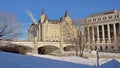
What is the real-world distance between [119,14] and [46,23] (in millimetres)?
50221

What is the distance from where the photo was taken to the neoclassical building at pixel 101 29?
90.8m

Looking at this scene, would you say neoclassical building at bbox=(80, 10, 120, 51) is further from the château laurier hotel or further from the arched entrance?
the arched entrance

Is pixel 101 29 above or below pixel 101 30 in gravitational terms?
above

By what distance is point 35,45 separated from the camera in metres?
77.8

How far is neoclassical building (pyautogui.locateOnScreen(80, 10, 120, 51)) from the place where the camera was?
90.8 m

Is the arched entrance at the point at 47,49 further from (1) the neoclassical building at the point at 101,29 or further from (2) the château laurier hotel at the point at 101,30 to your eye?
(1) the neoclassical building at the point at 101,29

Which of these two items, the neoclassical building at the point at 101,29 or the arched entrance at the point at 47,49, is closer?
the neoclassical building at the point at 101,29

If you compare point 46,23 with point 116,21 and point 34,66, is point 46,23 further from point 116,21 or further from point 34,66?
point 34,66

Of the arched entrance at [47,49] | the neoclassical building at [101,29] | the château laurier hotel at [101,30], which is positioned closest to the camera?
the château laurier hotel at [101,30]

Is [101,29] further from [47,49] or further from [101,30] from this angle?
[47,49]

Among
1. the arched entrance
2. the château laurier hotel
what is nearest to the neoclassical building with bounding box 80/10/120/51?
the château laurier hotel

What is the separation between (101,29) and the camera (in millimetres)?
100875

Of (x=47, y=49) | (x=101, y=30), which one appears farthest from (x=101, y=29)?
(x=47, y=49)

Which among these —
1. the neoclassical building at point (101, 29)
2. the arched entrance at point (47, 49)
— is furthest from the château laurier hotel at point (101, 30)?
the arched entrance at point (47, 49)
